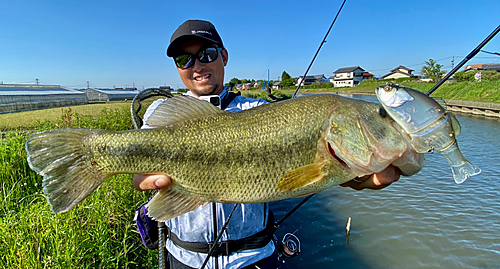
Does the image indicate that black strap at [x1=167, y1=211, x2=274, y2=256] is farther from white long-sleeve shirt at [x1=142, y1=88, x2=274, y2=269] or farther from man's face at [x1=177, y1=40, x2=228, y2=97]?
man's face at [x1=177, y1=40, x2=228, y2=97]

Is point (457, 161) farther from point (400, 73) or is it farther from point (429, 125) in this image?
point (400, 73)

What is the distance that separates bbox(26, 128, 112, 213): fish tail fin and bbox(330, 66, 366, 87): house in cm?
10081

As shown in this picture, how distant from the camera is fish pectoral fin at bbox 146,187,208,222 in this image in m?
2.05

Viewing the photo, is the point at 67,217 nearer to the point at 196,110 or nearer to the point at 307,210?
the point at 196,110

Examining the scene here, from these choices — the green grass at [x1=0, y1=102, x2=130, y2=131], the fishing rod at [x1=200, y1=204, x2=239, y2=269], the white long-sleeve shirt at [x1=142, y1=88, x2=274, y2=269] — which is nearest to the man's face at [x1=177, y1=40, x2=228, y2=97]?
the white long-sleeve shirt at [x1=142, y1=88, x2=274, y2=269]

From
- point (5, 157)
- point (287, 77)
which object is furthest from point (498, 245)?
point (287, 77)

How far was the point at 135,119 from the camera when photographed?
155 inches

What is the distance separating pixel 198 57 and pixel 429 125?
219 centimetres

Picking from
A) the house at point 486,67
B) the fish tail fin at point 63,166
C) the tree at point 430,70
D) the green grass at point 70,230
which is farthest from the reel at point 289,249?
the tree at point 430,70

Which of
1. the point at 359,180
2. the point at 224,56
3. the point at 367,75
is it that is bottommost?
the point at 359,180

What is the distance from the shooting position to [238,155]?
1989 millimetres

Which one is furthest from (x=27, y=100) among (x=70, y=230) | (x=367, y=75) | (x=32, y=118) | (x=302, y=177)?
(x=367, y=75)

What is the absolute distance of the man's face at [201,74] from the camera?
9.05 ft

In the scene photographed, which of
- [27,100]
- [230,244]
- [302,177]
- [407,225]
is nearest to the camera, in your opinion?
[302,177]
